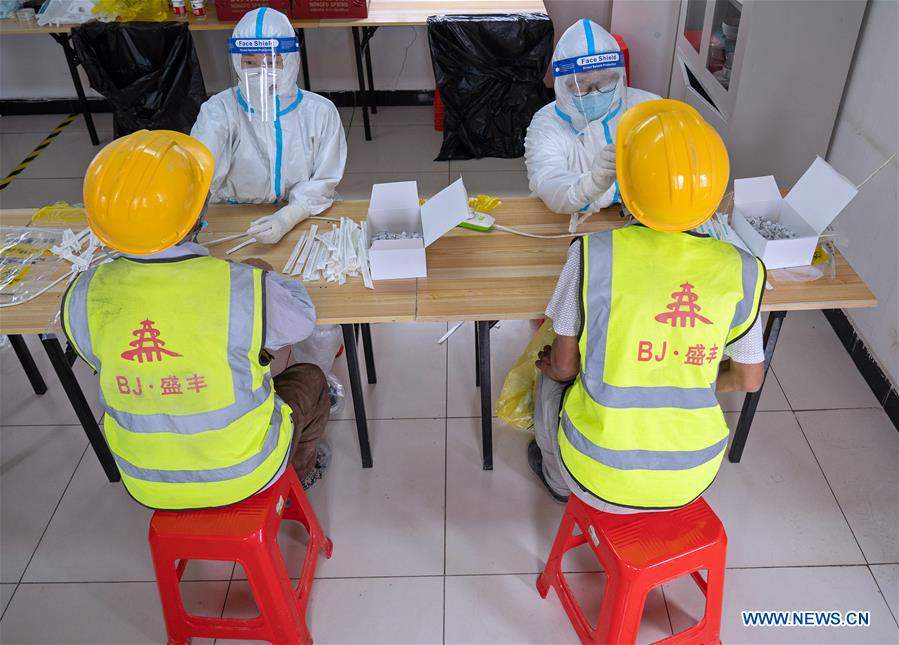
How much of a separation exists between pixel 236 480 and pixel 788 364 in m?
2.25

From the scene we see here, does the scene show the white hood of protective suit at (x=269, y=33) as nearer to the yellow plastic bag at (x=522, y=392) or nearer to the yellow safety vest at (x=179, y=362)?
the yellow safety vest at (x=179, y=362)

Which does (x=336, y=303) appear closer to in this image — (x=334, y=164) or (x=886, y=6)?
(x=334, y=164)

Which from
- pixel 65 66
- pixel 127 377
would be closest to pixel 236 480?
pixel 127 377

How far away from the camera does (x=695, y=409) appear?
1.69 meters

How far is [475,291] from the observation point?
214cm

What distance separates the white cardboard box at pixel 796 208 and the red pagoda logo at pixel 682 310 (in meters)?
0.63

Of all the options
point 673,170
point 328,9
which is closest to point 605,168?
point 673,170

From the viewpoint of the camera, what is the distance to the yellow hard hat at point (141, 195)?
1.62 m

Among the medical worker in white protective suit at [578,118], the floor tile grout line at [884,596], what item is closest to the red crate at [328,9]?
the medical worker in white protective suit at [578,118]

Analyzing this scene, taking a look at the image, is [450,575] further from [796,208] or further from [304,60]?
[304,60]

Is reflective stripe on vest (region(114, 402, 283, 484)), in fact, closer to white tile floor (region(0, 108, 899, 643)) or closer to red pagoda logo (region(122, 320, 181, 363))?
red pagoda logo (region(122, 320, 181, 363))

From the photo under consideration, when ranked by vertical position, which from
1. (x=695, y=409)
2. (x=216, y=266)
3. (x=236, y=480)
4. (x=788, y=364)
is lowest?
(x=788, y=364)

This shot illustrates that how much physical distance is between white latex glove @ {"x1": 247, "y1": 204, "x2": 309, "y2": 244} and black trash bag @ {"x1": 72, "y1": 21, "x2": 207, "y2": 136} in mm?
2224

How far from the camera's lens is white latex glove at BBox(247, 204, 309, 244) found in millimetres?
2303
